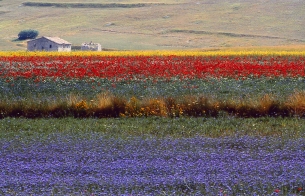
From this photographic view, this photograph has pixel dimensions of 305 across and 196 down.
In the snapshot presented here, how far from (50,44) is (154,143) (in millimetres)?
64977

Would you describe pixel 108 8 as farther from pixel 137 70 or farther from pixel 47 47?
pixel 137 70

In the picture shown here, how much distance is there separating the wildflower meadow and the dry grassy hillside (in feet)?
203

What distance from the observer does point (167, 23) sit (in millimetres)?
102938

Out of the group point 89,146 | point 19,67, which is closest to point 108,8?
point 19,67

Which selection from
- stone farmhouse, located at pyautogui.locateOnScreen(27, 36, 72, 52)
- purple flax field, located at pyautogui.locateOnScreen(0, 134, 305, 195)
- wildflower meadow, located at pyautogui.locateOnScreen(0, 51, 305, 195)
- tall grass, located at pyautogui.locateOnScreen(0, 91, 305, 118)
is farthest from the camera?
stone farmhouse, located at pyautogui.locateOnScreen(27, 36, 72, 52)

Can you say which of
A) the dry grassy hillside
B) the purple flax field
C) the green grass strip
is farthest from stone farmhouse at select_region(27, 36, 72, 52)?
the purple flax field

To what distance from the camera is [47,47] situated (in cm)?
7331

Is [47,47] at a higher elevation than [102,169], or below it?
below

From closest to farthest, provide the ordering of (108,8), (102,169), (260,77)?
1. (102,169)
2. (260,77)
3. (108,8)

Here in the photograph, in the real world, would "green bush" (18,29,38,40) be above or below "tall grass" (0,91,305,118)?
below

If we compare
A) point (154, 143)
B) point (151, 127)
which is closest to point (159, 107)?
point (151, 127)

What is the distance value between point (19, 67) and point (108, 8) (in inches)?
3871

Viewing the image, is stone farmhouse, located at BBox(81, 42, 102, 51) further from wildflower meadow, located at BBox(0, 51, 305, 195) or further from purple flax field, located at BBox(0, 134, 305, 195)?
purple flax field, located at BBox(0, 134, 305, 195)

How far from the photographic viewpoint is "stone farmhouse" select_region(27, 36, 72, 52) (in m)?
71.2
